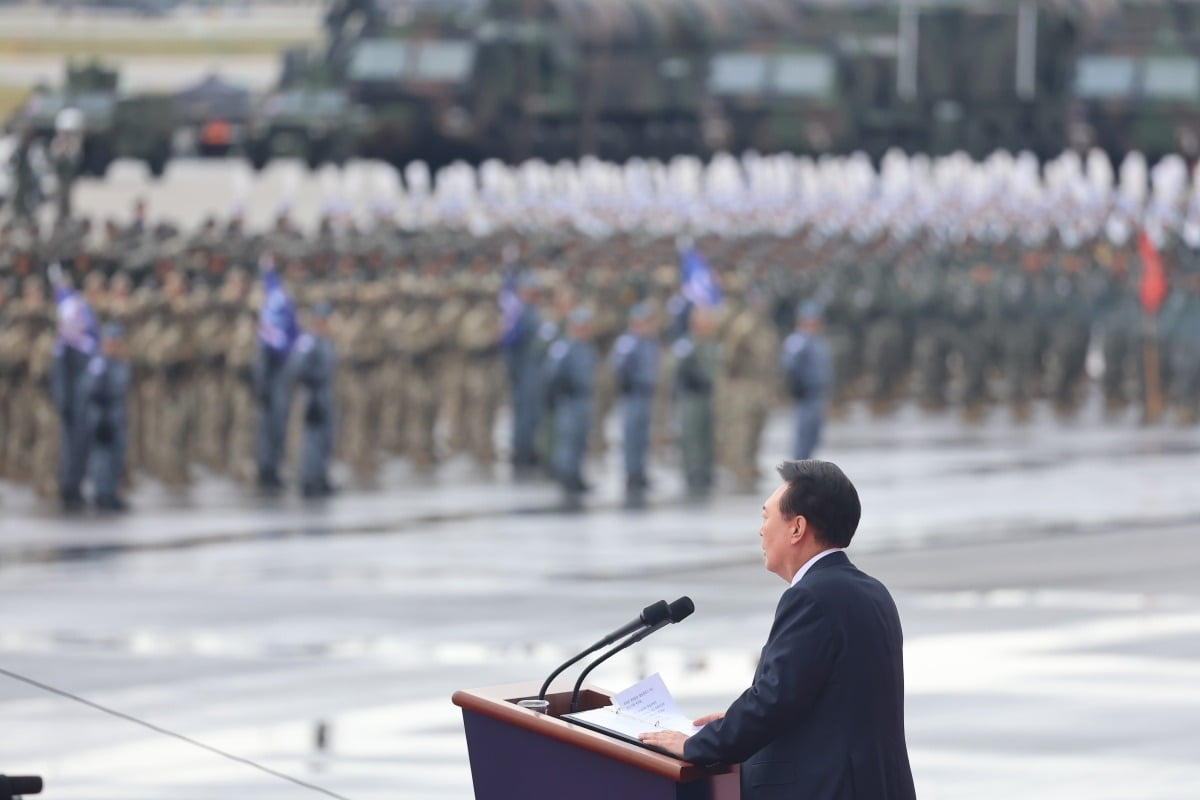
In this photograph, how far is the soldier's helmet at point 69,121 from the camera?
105 feet

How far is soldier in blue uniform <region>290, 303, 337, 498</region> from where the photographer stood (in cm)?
2112

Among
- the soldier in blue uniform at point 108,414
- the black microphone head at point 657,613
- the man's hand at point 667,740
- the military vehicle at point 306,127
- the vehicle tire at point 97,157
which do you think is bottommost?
the man's hand at point 667,740

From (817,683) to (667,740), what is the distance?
34cm

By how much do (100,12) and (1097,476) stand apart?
37.0 meters

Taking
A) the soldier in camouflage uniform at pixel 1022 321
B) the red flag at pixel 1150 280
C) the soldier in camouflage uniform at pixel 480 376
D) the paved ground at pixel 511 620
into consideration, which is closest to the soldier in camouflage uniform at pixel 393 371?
the soldier in camouflage uniform at pixel 480 376

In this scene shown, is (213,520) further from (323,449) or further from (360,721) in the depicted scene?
(360,721)

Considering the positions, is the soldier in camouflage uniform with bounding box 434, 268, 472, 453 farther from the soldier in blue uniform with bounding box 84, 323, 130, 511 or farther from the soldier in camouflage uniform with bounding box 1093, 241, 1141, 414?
the soldier in camouflage uniform with bounding box 1093, 241, 1141, 414

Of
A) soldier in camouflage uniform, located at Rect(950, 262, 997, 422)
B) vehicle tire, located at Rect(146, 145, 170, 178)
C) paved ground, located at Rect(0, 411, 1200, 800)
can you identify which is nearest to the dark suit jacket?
paved ground, located at Rect(0, 411, 1200, 800)

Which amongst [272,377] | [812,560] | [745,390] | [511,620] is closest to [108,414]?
[272,377]

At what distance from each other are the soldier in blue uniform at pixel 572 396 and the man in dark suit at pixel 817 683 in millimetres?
15887

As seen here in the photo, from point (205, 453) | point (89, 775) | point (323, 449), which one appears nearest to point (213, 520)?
point (323, 449)

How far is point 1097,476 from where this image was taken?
75.6 feet

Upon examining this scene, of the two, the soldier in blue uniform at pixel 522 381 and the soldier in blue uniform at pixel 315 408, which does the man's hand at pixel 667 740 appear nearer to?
the soldier in blue uniform at pixel 315 408

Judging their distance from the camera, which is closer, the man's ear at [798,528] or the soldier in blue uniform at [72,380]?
the man's ear at [798,528]
